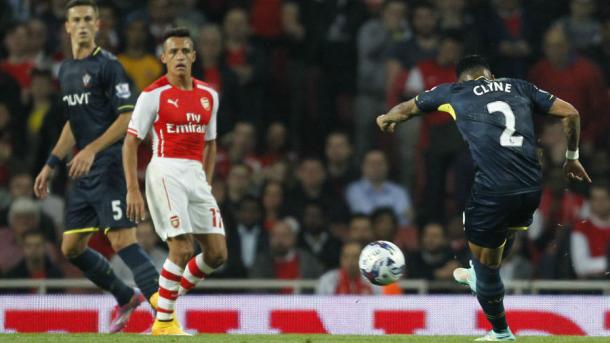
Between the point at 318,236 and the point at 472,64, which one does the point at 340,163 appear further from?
the point at 472,64

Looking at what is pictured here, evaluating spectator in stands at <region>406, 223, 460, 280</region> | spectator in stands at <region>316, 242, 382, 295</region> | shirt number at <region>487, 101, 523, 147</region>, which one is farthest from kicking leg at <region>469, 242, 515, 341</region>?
spectator in stands at <region>406, 223, 460, 280</region>

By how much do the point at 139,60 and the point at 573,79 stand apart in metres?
4.53

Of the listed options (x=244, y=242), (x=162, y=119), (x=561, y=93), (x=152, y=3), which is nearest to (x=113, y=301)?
(x=244, y=242)

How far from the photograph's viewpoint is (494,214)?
929cm

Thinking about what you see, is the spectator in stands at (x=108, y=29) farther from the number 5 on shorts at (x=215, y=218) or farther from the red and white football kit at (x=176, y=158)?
the number 5 on shorts at (x=215, y=218)

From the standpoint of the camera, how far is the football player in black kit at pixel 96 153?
10.7m

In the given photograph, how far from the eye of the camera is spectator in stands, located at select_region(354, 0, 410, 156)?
1534cm

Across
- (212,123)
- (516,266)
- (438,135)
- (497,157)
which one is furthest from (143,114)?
(438,135)

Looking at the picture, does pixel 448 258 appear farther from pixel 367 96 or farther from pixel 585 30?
pixel 585 30

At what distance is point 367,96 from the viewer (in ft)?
50.8

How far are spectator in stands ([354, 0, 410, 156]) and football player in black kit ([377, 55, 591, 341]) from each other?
5.75 metres

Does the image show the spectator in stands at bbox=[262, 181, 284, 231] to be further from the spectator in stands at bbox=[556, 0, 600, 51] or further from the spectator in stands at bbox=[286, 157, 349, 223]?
the spectator in stands at bbox=[556, 0, 600, 51]

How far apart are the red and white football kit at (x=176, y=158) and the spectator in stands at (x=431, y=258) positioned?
413 centimetres

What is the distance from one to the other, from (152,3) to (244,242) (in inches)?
115
